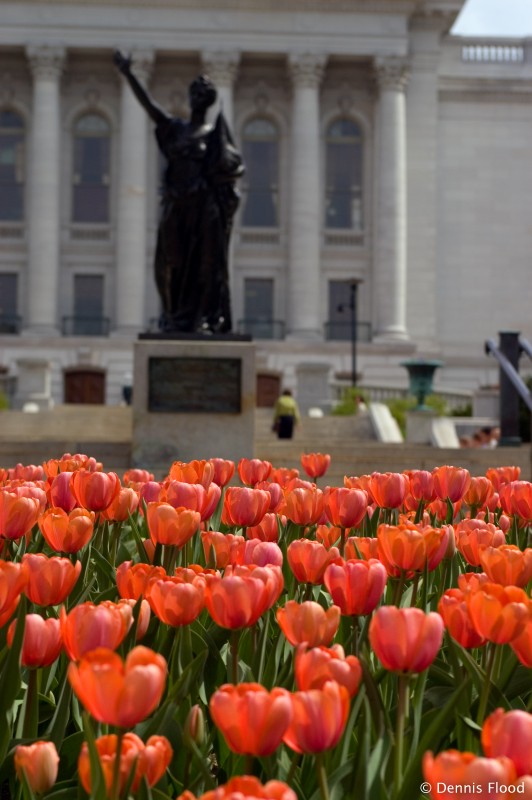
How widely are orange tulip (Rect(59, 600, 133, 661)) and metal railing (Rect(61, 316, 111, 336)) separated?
50.3 metres

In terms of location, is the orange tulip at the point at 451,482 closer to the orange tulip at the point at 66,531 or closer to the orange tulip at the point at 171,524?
the orange tulip at the point at 171,524

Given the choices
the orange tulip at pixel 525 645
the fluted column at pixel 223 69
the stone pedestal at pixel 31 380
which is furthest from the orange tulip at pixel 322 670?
the fluted column at pixel 223 69

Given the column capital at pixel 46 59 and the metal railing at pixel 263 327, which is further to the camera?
the metal railing at pixel 263 327

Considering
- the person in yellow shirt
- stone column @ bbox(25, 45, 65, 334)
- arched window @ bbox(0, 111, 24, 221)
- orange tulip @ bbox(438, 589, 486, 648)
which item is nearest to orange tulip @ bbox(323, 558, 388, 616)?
orange tulip @ bbox(438, 589, 486, 648)

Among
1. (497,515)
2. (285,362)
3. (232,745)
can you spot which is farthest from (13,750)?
(285,362)

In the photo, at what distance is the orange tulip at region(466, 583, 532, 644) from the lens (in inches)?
86.1

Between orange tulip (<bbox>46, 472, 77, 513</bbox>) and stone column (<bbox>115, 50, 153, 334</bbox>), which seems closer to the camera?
orange tulip (<bbox>46, 472, 77, 513</bbox>)

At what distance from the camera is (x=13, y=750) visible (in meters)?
2.30

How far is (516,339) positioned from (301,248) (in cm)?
3255

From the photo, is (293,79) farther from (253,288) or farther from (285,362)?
(285,362)

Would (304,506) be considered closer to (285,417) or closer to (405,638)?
(405,638)

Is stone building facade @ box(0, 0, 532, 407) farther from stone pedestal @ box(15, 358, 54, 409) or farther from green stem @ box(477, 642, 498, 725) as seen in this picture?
green stem @ box(477, 642, 498, 725)

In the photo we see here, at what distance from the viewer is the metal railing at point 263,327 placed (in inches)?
2052

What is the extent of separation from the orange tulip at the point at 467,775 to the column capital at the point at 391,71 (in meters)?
51.9
